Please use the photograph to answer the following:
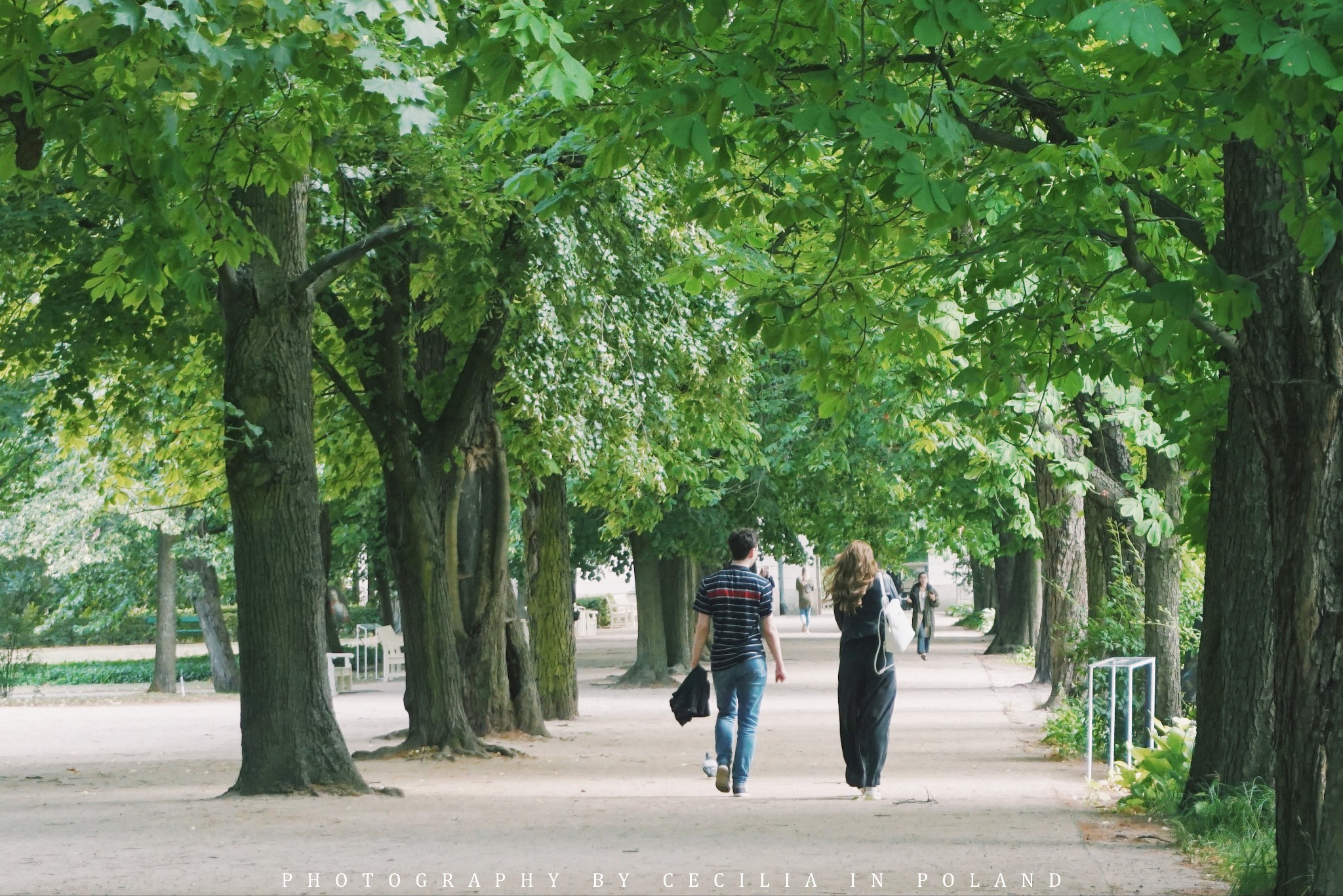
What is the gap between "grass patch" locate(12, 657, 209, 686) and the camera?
39.1 meters

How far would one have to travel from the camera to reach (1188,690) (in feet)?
55.5

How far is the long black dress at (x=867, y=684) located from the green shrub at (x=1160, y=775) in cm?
174

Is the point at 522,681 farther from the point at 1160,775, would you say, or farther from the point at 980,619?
the point at 980,619

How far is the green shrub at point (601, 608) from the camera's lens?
69500 millimetres

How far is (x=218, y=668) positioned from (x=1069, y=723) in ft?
75.2

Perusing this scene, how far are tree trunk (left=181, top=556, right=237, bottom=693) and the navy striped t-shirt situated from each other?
976 inches

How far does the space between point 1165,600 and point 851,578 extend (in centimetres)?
406

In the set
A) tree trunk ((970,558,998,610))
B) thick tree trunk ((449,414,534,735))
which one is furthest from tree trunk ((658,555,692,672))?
tree trunk ((970,558,998,610))

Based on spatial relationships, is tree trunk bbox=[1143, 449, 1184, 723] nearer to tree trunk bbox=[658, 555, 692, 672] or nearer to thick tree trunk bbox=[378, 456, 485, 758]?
thick tree trunk bbox=[378, 456, 485, 758]

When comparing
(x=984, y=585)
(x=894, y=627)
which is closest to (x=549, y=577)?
(x=894, y=627)

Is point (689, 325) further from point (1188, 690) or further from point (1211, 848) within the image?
point (1211, 848)

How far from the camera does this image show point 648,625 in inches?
1175

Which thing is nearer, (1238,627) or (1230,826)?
(1230,826)

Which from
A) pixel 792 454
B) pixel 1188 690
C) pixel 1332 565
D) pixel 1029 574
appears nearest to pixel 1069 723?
pixel 1188 690
